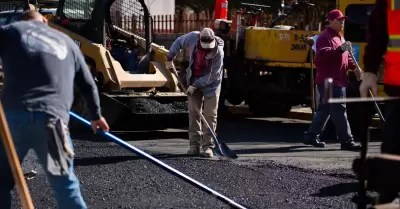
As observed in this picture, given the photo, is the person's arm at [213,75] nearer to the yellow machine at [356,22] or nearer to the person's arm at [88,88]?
the yellow machine at [356,22]

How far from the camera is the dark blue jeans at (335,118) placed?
10.6 m

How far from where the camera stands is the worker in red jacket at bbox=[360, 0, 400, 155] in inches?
198

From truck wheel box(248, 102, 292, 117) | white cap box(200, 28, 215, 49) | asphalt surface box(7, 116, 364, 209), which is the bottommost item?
truck wheel box(248, 102, 292, 117)

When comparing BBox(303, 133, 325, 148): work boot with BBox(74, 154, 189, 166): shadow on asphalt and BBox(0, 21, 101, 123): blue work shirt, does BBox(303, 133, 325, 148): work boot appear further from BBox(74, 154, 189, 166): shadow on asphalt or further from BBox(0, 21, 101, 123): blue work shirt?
BBox(0, 21, 101, 123): blue work shirt

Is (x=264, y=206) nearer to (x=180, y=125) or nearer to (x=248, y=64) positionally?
(x=180, y=125)

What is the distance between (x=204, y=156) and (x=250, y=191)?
2300mm

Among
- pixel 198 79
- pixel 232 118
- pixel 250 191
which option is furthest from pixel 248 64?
pixel 250 191

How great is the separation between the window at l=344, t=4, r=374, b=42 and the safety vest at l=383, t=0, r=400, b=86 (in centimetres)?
741

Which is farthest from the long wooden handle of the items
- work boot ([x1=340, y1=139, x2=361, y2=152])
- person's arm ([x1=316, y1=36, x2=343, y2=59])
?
work boot ([x1=340, y1=139, x2=361, y2=152])

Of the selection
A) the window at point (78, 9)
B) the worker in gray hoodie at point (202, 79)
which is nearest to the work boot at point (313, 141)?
the worker in gray hoodie at point (202, 79)

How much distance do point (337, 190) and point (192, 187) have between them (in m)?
1.38

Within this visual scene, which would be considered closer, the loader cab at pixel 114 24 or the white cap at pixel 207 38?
the white cap at pixel 207 38

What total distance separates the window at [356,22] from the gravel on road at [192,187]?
3790 mm

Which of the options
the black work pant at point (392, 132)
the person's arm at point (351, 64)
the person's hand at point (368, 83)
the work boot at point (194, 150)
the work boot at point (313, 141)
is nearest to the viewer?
the black work pant at point (392, 132)
